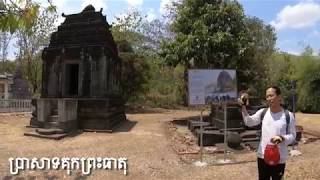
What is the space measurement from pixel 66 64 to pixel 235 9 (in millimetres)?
9841

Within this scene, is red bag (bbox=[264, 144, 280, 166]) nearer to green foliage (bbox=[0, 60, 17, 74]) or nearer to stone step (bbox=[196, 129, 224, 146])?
stone step (bbox=[196, 129, 224, 146])

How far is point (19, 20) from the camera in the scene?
193 inches

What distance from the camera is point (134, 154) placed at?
11.3 m

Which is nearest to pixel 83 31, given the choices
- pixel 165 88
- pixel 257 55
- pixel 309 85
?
pixel 309 85

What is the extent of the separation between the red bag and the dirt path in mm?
3566

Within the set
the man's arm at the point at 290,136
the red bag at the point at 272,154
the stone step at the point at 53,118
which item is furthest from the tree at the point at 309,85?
the red bag at the point at 272,154

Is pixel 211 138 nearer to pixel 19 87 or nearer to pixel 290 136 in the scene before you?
pixel 290 136

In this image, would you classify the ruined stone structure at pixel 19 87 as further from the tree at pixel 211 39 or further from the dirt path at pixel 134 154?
the dirt path at pixel 134 154

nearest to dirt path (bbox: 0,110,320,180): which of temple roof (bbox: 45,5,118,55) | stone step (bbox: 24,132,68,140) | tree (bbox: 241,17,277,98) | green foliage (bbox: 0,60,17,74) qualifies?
stone step (bbox: 24,132,68,140)

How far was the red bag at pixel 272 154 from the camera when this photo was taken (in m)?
5.20

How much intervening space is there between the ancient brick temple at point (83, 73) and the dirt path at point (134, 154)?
42.8 inches

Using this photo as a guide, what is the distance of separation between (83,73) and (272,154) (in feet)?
44.3

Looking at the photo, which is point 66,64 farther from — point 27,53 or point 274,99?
point 27,53

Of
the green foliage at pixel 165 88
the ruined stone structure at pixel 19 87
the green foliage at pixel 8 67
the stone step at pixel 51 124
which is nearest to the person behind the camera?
the stone step at pixel 51 124
